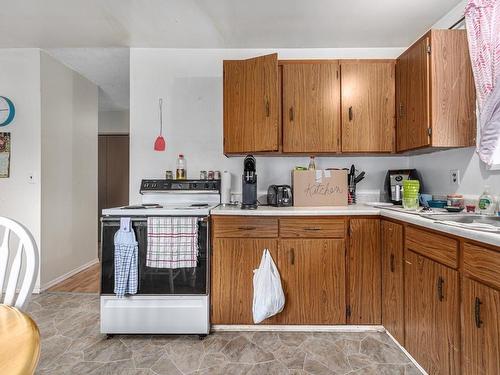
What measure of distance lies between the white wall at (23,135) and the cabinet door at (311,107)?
254cm

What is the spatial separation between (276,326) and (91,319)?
4.99 ft

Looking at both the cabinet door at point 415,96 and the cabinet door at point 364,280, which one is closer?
the cabinet door at point 415,96

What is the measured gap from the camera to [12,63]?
284cm

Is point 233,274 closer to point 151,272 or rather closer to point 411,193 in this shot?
point 151,272

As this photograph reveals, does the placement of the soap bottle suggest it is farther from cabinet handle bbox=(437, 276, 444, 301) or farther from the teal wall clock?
the teal wall clock

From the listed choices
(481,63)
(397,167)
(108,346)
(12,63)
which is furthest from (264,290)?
(12,63)

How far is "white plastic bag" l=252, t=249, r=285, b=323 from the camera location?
77.7 inches

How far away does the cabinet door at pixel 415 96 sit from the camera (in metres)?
1.89

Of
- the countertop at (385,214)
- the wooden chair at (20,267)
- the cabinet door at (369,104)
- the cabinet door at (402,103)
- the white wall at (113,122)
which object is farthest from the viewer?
the white wall at (113,122)

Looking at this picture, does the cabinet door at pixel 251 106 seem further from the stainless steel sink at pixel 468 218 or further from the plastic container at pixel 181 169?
the stainless steel sink at pixel 468 218

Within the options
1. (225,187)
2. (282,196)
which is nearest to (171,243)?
(225,187)

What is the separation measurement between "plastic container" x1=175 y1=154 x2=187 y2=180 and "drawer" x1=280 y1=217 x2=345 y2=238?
1.16 meters

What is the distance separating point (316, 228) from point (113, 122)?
4.49 metres

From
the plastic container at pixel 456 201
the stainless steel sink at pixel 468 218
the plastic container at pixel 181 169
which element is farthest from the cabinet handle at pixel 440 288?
the plastic container at pixel 181 169
